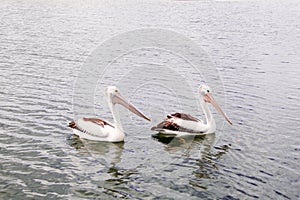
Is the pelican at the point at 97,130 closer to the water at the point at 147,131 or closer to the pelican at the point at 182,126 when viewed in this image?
the water at the point at 147,131

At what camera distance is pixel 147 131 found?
13.3 metres

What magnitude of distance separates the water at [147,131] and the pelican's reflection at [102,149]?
0.03 metres

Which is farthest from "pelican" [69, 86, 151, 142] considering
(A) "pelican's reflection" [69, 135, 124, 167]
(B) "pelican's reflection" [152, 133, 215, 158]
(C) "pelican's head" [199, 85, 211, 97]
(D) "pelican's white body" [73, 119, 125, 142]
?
(C) "pelican's head" [199, 85, 211, 97]

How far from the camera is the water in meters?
9.52

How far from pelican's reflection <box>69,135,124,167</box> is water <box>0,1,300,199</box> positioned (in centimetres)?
3

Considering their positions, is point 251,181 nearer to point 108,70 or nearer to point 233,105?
point 233,105

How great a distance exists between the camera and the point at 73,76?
19.2 m

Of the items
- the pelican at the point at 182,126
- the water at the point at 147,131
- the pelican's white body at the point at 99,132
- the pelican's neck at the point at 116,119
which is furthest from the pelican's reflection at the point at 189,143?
the pelican's white body at the point at 99,132

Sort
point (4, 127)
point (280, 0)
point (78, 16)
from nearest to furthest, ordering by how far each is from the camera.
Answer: point (4, 127)
point (78, 16)
point (280, 0)

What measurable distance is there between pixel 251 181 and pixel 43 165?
522cm

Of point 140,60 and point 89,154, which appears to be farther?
point 140,60

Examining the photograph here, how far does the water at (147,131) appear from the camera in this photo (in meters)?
9.52

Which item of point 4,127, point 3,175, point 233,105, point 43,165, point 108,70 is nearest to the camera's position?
point 3,175

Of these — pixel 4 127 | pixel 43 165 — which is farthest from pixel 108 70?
pixel 43 165
